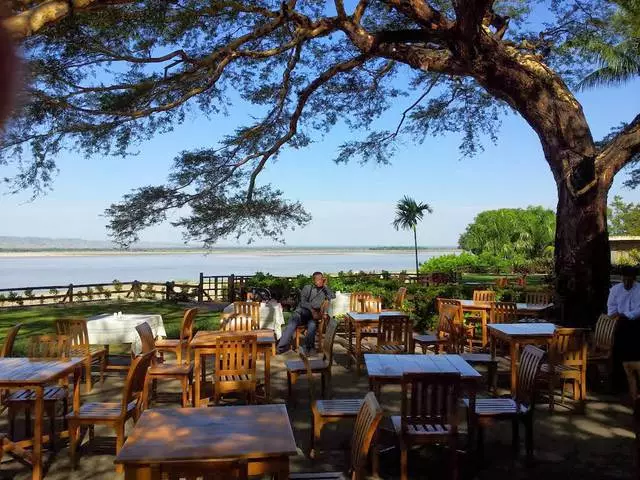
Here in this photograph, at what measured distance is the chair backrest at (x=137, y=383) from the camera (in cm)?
446

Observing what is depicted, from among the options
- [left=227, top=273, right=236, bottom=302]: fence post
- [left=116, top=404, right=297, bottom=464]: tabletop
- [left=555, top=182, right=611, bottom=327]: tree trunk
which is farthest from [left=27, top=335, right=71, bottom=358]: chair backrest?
[left=227, top=273, right=236, bottom=302]: fence post

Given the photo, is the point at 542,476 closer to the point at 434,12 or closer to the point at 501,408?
the point at 501,408

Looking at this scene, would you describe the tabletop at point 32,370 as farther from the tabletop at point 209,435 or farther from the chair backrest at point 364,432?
the chair backrest at point 364,432

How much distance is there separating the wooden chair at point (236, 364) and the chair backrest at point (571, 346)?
3.34m

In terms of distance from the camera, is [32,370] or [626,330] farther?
[626,330]

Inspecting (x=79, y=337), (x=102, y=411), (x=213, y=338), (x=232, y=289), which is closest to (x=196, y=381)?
(x=213, y=338)

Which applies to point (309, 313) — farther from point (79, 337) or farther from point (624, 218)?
point (624, 218)

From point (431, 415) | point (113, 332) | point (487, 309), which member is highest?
point (487, 309)

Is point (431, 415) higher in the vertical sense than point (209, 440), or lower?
lower

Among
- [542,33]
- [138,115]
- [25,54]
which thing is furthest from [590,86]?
[25,54]

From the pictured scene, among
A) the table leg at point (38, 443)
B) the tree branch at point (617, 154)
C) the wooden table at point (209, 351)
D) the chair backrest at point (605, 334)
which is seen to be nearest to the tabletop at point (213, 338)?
the wooden table at point (209, 351)

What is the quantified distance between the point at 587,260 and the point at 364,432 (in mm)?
6890

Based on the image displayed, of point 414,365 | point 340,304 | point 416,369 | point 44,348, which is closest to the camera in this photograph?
point 416,369

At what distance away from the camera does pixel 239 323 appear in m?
8.81
